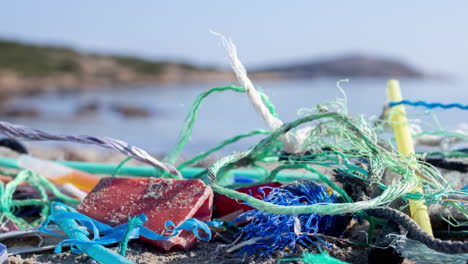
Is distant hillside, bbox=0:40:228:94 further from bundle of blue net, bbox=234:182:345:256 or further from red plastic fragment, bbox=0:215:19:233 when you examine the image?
bundle of blue net, bbox=234:182:345:256

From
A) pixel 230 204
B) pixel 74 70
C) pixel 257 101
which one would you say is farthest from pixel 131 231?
pixel 74 70

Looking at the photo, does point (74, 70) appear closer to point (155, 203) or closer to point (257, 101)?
point (257, 101)

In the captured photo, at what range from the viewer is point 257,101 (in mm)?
2109

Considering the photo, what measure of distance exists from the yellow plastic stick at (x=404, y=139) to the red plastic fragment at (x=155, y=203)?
2.37 feet

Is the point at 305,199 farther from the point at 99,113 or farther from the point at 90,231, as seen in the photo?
the point at 99,113

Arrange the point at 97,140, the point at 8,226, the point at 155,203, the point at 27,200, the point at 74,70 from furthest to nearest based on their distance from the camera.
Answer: the point at 74,70
the point at 27,200
the point at 8,226
the point at 97,140
the point at 155,203

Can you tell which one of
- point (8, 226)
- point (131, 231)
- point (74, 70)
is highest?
point (131, 231)

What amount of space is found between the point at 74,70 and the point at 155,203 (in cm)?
3279

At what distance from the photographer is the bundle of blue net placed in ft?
5.12

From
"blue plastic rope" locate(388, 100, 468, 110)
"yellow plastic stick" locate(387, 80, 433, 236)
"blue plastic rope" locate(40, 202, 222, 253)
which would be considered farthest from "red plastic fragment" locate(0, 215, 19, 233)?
"blue plastic rope" locate(388, 100, 468, 110)

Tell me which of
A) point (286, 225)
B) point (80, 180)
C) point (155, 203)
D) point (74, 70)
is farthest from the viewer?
point (74, 70)

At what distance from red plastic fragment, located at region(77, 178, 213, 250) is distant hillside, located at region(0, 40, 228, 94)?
24.4 m

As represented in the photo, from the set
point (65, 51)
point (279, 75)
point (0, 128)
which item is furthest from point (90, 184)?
point (65, 51)

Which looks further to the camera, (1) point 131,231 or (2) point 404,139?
(2) point 404,139
